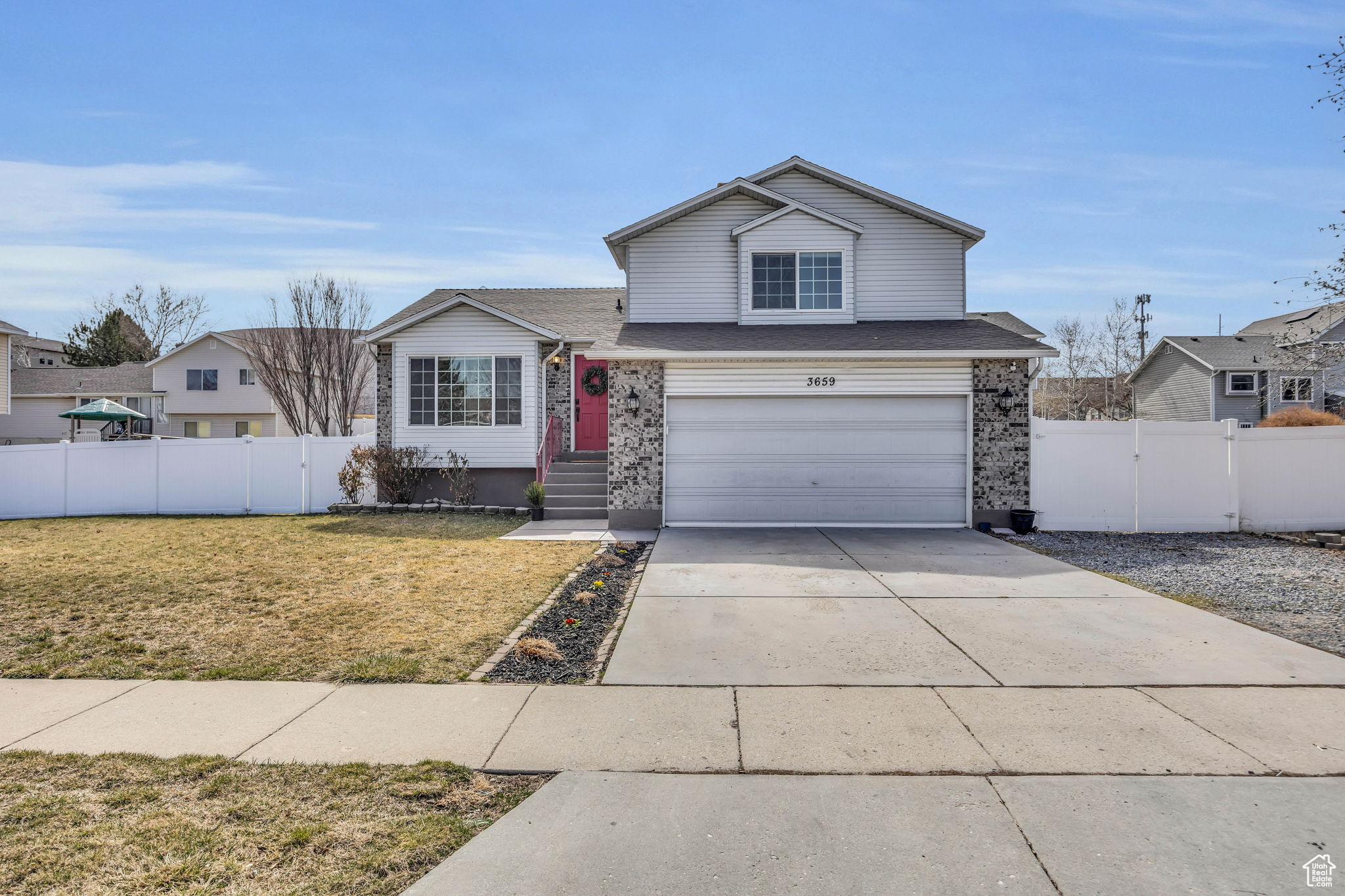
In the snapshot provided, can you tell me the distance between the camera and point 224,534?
1197 cm

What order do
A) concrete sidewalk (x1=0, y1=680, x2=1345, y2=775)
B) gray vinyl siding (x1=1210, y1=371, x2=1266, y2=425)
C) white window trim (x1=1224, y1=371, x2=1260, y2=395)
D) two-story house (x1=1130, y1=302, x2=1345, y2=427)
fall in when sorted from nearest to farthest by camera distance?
concrete sidewalk (x1=0, y1=680, x2=1345, y2=775), two-story house (x1=1130, y1=302, x2=1345, y2=427), white window trim (x1=1224, y1=371, x2=1260, y2=395), gray vinyl siding (x1=1210, y1=371, x2=1266, y2=425)

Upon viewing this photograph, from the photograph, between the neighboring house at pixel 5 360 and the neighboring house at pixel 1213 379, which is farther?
the neighboring house at pixel 1213 379

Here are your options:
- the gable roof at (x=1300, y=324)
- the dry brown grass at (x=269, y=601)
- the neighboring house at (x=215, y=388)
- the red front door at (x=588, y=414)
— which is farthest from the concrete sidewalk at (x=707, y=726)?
the neighboring house at (x=215, y=388)

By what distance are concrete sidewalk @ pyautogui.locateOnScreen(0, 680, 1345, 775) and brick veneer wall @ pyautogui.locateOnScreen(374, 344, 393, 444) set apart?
1116 cm

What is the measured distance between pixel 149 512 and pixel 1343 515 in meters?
24.1

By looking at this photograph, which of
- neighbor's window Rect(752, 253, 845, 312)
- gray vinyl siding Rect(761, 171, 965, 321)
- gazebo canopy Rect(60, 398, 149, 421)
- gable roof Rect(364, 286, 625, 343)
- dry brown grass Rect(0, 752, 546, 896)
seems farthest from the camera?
gazebo canopy Rect(60, 398, 149, 421)

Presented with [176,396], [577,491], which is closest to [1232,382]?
[577,491]

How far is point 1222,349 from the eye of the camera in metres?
32.2

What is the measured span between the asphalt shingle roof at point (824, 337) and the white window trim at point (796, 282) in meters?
0.28

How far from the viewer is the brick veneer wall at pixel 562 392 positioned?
16.0 metres

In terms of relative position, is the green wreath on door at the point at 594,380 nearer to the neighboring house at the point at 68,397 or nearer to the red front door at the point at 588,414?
Answer: the red front door at the point at 588,414

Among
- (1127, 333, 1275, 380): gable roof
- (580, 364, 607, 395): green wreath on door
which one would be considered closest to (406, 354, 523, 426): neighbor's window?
(580, 364, 607, 395): green wreath on door

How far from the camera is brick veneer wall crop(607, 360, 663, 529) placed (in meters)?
12.3

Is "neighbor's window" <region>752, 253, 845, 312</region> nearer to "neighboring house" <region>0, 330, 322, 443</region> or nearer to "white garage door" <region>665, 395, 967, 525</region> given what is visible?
"white garage door" <region>665, 395, 967, 525</region>
